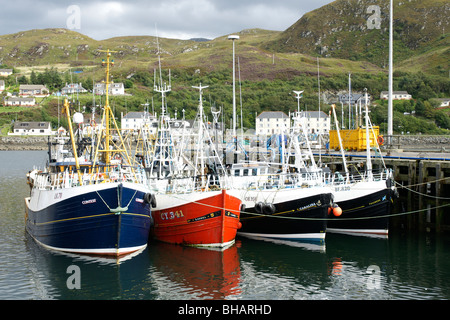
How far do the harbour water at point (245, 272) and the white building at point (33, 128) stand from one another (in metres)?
123

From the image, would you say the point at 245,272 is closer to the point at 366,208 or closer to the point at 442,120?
the point at 366,208

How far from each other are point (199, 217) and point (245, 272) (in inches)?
170

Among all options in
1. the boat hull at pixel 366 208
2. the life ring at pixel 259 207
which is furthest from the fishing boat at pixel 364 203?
the life ring at pixel 259 207

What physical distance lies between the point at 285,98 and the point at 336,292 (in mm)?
116670

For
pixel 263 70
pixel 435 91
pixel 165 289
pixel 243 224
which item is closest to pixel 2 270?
pixel 165 289

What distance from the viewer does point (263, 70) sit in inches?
6934

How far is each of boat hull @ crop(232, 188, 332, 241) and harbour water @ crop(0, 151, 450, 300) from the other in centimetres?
73

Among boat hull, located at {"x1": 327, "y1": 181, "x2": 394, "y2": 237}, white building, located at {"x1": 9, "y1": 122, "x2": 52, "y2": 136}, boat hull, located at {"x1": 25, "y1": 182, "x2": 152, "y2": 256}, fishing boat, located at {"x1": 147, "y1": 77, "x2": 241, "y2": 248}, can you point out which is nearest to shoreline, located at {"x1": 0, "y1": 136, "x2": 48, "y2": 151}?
white building, located at {"x1": 9, "y1": 122, "x2": 52, "y2": 136}

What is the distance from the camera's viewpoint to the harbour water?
1922cm

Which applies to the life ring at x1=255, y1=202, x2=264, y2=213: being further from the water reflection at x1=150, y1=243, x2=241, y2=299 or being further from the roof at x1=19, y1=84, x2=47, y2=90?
the roof at x1=19, y1=84, x2=47, y2=90

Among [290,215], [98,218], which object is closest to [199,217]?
[98,218]

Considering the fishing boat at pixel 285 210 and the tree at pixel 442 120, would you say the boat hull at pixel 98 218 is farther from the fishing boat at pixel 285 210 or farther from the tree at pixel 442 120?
the tree at pixel 442 120

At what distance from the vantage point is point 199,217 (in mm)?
25188
